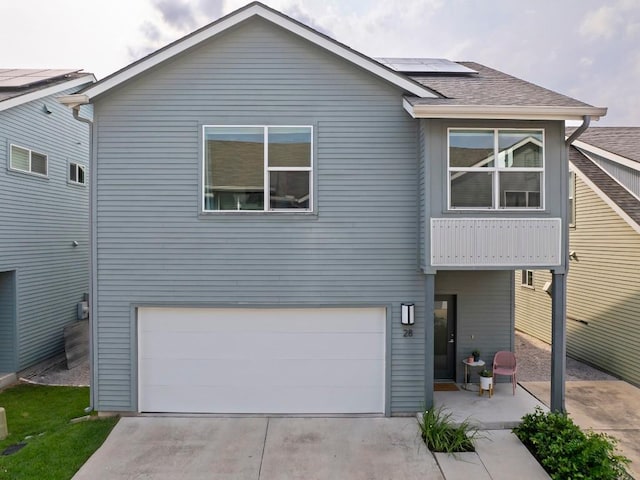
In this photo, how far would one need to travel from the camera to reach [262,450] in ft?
18.8

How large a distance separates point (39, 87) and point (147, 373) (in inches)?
291

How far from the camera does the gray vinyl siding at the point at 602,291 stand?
8.55 metres

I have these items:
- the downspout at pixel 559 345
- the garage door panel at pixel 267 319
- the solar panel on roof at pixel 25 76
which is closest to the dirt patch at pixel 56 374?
the garage door panel at pixel 267 319

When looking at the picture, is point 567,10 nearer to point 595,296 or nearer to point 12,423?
point 595,296

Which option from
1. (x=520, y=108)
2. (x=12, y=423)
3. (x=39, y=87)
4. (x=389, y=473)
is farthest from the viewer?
(x=39, y=87)

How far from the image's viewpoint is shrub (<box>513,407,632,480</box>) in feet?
15.8


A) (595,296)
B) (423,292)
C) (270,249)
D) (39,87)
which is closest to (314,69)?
(270,249)

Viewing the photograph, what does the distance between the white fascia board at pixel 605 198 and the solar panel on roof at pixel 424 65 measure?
4136mm

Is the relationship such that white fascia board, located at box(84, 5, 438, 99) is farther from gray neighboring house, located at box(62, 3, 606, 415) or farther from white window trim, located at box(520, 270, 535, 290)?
white window trim, located at box(520, 270, 535, 290)

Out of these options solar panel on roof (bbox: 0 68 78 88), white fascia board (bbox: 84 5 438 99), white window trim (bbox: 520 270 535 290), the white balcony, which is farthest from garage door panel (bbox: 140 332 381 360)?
white window trim (bbox: 520 270 535 290)

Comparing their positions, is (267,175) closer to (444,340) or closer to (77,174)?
(444,340)

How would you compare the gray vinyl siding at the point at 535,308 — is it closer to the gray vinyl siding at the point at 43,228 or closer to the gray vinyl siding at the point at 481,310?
the gray vinyl siding at the point at 481,310

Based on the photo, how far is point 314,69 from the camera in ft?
22.5

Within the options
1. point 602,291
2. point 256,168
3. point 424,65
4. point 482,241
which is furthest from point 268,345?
point 602,291
